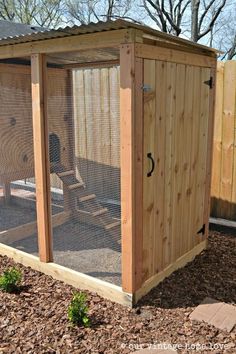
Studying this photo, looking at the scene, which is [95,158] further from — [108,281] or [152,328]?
[152,328]

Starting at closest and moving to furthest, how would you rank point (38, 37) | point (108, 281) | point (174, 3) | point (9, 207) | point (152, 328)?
point (152, 328), point (38, 37), point (108, 281), point (9, 207), point (174, 3)

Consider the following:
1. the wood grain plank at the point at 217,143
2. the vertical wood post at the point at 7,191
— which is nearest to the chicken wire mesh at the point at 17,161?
the vertical wood post at the point at 7,191

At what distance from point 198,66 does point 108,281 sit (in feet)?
6.69

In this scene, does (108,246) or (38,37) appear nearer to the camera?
(38,37)

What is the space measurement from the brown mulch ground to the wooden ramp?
2.00 feet

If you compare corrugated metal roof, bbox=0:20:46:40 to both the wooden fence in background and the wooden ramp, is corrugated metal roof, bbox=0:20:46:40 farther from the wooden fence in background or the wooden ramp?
the wooden fence in background

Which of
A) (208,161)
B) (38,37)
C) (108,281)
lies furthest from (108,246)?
(38,37)

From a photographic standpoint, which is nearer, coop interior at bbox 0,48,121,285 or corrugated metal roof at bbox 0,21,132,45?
corrugated metal roof at bbox 0,21,132,45

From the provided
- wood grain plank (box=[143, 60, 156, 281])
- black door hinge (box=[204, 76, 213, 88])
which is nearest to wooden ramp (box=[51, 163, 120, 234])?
wood grain plank (box=[143, 60, 156, 281])

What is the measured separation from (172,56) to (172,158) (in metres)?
0.82

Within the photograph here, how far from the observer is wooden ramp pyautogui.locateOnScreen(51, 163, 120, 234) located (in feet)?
10.2

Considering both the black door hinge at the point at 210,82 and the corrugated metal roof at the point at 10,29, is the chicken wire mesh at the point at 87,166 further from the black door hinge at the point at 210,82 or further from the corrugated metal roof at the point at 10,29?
the corrugated metal roof at the point at 10,29


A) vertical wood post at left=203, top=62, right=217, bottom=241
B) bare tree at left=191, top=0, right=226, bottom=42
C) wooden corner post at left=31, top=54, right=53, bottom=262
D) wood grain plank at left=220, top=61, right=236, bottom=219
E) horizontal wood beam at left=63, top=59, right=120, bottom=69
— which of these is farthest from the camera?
bare tree at left=191, top=0, right=226, bottom=42

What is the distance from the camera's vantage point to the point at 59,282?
3336 millimetres
